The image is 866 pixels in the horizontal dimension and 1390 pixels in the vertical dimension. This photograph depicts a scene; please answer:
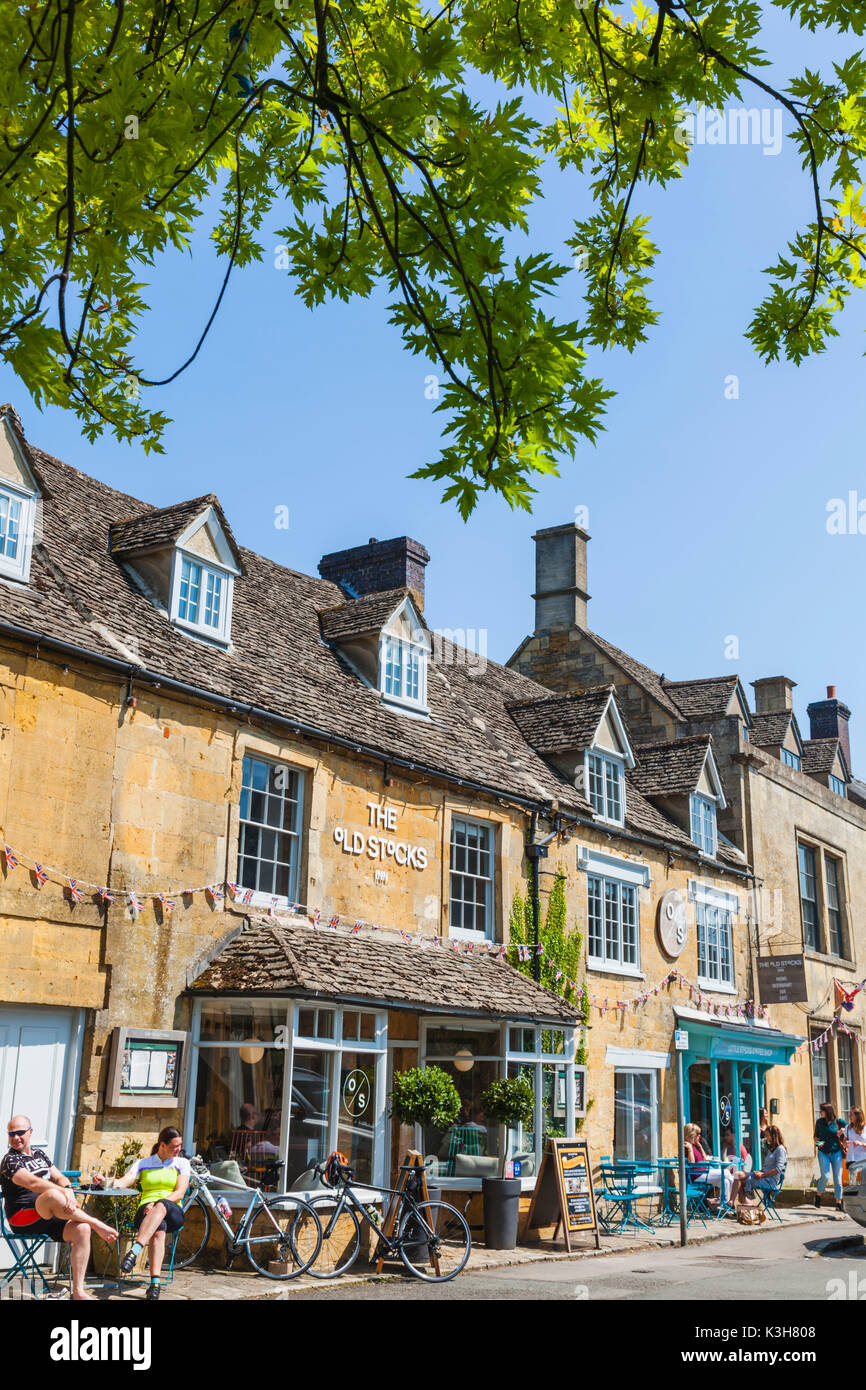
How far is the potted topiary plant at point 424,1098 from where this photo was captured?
14961 mm

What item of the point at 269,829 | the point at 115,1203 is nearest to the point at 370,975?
the point at 269,829

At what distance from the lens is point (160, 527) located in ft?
53.4

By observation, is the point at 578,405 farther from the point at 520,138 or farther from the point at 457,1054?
the point at 457,1054

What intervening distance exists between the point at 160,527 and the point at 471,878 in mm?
6798

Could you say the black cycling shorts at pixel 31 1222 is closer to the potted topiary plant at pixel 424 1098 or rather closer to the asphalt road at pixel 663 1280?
the asphalt road at pixel 663 1280

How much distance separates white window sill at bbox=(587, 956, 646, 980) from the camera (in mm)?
20705

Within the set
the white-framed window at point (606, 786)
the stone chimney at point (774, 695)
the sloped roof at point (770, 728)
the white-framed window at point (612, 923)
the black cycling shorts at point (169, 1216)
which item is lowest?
the black cycling shorts at point (169, 1216)

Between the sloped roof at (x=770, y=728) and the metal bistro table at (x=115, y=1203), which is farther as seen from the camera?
the sloped roof at (x=770, y=728)

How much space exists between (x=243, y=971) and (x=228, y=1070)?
1151 mm

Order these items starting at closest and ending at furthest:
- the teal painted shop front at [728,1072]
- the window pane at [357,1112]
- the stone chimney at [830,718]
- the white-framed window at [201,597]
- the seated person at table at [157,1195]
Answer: the seated person at table at [157,1195] < the window pane at [357,1112] < the white-framed window at [201,597] < the teal painted shop front at [728,1072] < the stone chimney at [830,718]

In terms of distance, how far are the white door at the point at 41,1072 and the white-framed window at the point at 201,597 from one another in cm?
527

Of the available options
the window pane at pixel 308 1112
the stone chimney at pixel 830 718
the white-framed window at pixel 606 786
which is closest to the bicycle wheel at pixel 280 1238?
the window pane at pixel 308 1112
